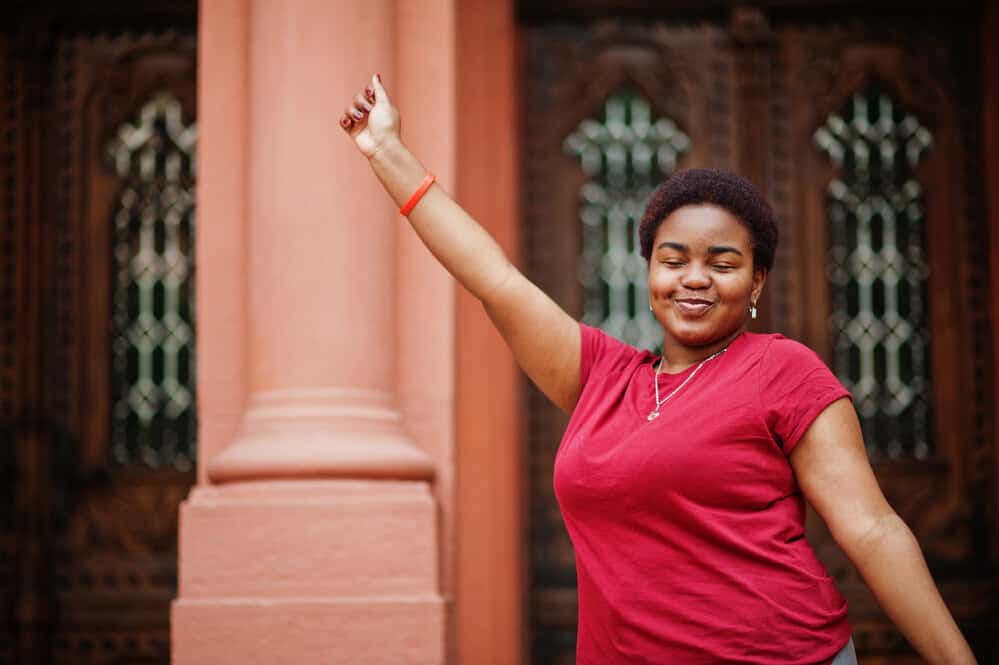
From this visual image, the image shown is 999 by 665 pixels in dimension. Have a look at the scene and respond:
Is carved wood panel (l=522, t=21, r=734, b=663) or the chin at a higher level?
carved wood panel (l=522, t=21, r=734, b=663)

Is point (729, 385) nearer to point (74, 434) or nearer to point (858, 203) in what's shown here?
point (858, 203)

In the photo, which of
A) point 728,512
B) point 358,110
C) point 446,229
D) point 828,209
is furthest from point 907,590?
point 828,209

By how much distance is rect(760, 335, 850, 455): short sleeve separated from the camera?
7.62 feet

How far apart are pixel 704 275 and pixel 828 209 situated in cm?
332

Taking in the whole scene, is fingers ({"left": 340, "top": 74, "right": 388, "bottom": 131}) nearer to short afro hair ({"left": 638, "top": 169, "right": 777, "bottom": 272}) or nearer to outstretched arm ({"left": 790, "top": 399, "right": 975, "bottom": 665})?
short afro hair ({"left": 638, "top": 169, "right": 777, "bottom": 272})

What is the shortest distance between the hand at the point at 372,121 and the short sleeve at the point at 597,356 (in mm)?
582

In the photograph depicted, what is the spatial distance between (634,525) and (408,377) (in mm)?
1997

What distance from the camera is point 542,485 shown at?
18.0 feet

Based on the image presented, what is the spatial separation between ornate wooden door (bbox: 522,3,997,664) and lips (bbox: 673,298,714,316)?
298 cm

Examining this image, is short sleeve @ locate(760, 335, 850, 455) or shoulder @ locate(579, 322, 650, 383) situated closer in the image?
short sleeve @ locate(760, 335, 850, 455)

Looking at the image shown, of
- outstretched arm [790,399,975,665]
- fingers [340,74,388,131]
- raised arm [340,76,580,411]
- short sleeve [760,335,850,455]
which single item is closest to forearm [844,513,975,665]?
outstretched arm [790,399,975,665]

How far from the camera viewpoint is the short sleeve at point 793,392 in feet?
7.62

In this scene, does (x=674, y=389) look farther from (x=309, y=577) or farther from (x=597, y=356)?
(x=309, y=577)

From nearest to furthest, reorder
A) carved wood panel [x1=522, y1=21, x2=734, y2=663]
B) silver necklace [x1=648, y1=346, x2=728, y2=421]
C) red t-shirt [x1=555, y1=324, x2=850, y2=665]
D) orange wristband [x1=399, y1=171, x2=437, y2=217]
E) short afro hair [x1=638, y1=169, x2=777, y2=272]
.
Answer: red t-shirt [x1=555, y1=324, x2=850, y2=665] → silver necklace [x1=648, y1=346, x2=728, y2=421] → short afro hair [x1=638, y1=169, x2=777, y2=272] → orange wristband [x1=399, y1=171, x2=437, y2=217] → carved wood panel [x1=522, y1=21, x2=734, y2=663]
